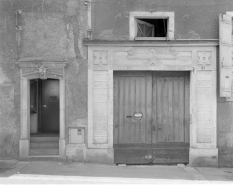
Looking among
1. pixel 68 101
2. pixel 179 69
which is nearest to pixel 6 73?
pixel 68 101

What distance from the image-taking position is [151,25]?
10578 millimetres

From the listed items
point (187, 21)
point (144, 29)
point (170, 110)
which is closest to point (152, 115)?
point (170, 110)

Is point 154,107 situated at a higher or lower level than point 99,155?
higher

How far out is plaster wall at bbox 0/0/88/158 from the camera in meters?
9.92

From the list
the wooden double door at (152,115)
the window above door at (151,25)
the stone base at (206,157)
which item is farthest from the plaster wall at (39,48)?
the stone base at (206,157)

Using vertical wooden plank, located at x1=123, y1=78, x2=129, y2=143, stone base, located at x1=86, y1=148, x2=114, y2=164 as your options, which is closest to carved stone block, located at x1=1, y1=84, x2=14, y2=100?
stone base, located at x1=86, y1=148, x2=114, y2=164

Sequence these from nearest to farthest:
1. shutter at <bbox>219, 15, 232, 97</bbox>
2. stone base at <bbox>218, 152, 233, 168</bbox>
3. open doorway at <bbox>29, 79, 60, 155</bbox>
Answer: shutter at <bbox>219, 15, 232, 97</bbox>
stone base at <bbox>218, 152, 233, 168</bbox>
open doorway at <bbox>29, 79, 60, 155</bbox>

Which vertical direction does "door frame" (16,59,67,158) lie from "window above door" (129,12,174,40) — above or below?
below

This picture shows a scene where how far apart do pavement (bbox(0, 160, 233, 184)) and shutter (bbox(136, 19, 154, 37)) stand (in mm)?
3897

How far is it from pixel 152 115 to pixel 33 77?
3.61 meters

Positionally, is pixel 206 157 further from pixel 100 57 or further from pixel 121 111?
pixel 100 57

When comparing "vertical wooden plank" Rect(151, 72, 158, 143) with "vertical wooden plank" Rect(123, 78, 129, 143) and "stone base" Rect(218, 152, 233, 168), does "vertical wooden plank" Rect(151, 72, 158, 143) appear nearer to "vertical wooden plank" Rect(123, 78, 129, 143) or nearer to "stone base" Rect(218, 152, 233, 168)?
"vertical wooden plank" Rect(123, 78, 129, 143)

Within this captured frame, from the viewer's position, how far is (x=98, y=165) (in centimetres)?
974

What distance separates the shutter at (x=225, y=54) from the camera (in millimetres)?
9805
